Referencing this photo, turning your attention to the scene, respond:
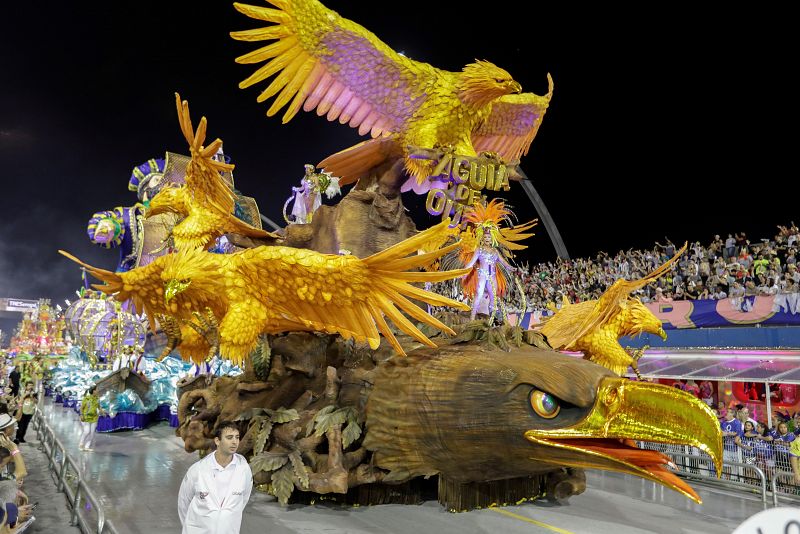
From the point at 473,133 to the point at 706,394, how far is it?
8.22 m

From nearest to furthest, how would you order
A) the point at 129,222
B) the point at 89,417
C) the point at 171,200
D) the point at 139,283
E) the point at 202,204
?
the point at 139,283 → the point at 202,204 → the point at 171,200 → the point at 89,417 → the point at 129,222

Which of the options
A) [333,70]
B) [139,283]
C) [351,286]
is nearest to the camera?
[351,286]

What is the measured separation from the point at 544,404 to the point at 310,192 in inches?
291

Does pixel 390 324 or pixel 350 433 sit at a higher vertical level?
pixel 390 324

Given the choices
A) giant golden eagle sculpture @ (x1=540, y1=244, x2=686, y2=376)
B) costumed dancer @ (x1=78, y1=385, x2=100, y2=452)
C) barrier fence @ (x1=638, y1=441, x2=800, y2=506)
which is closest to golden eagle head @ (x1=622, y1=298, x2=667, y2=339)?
giant golden eagle sculpture @ (x1=540, y1=244, x2=686, y2=376)

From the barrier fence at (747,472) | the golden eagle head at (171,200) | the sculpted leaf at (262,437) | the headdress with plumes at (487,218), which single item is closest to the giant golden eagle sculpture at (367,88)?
the headdress with plumes at (487,218)

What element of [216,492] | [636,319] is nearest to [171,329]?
[216,492]

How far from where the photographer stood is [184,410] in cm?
699

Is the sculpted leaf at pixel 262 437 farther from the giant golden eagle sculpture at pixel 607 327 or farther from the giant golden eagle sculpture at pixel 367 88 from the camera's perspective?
the giant golden eagle sculpture at pixel 607 327

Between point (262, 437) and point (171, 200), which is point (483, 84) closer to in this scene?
point (171, 200)

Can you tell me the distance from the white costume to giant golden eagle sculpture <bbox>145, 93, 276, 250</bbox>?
3488 millimetres

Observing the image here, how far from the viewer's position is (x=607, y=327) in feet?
24.9

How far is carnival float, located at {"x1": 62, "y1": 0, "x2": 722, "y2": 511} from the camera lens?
13.8 ft

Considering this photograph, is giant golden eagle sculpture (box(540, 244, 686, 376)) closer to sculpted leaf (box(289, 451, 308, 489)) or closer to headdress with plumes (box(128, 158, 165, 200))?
sculpted leaf (box(289, 451, 308, 489))
